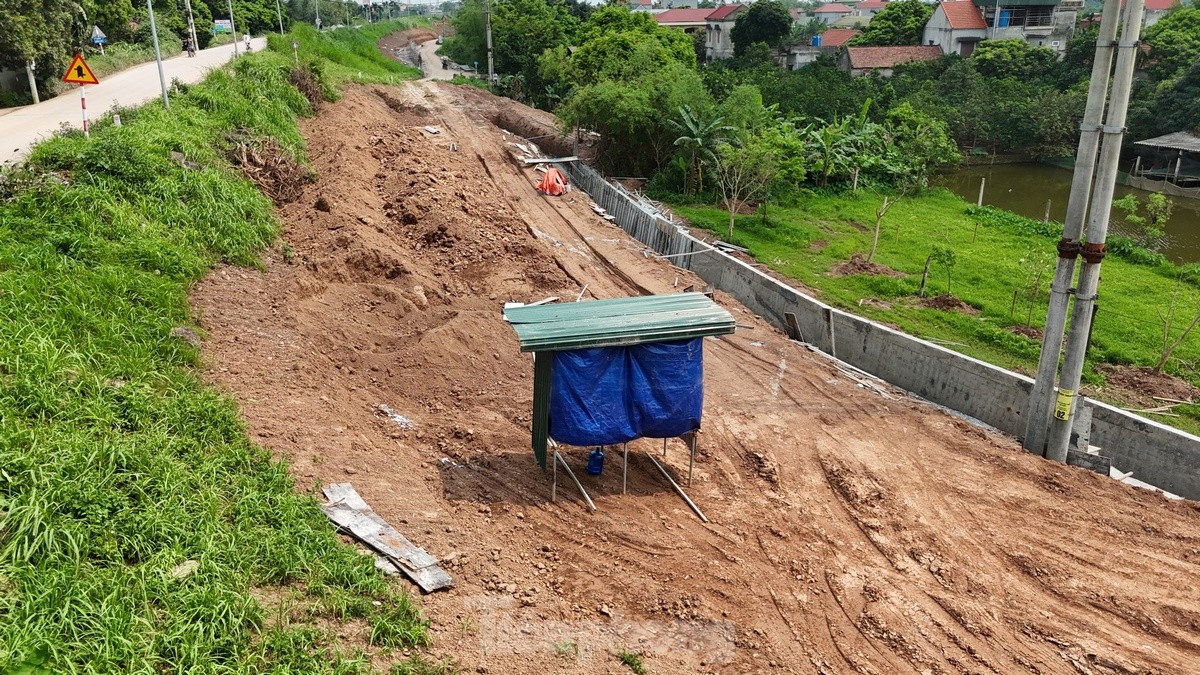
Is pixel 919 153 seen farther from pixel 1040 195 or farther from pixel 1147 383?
pixel 1040 195

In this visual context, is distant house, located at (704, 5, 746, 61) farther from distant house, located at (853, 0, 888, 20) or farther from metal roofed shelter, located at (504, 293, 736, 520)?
metal roofed shelter, located at (504, 293, 736, 520)

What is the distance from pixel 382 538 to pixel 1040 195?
3947 cm

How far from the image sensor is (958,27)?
58.7 metres

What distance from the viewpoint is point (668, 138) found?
30.9 meters

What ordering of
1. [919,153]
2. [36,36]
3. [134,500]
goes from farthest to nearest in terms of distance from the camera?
[919,153], [36,36], [134,500]

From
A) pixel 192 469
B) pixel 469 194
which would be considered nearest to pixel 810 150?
pixel 469 194

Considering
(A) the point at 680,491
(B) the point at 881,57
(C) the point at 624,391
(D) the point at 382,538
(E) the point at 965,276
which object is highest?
(B) the point at 881,57

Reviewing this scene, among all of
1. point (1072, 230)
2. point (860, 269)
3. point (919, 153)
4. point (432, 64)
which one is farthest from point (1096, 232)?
point (432, 64)

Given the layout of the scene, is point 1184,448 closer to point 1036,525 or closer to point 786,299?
point 1036,525

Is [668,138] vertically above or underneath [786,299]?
above

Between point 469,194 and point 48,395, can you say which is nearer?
point 48,395

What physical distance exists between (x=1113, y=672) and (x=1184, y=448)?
561 centimetres

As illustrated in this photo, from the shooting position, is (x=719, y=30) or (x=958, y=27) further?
(x=719, y=30)

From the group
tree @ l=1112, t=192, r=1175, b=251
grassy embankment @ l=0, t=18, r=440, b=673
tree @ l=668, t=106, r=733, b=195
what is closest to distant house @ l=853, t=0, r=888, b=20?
tree @ l=1112, t=192, r=1175, b=251
